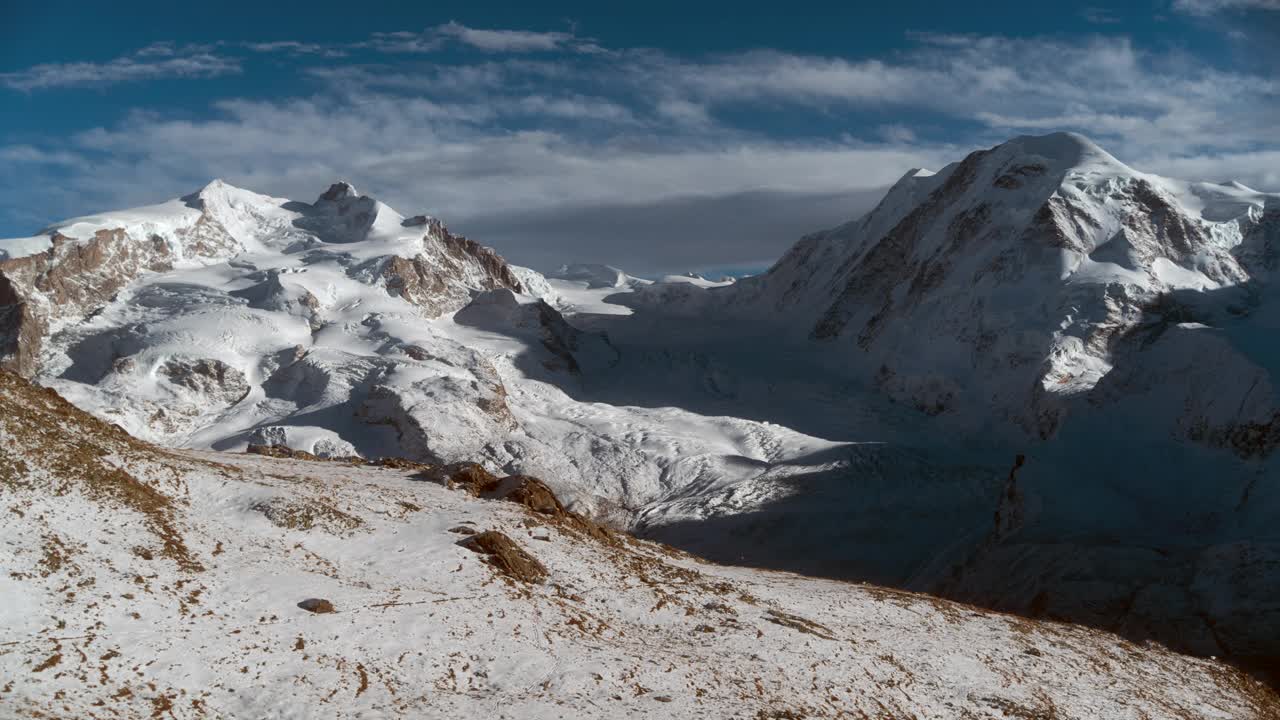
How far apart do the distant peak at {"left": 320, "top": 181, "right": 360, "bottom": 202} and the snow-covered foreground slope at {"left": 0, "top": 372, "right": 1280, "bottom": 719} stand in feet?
560

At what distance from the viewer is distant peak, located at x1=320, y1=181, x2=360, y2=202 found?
195500 mm

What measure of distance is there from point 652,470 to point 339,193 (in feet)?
348

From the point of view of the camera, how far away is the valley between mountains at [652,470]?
71.4ft

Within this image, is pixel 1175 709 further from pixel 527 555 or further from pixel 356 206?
pixel 356 206

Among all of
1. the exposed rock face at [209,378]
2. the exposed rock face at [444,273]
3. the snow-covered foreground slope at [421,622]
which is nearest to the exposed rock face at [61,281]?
the exposed rock face at [209,378]

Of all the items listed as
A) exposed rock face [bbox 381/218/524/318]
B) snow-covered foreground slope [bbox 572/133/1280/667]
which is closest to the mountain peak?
snow-covered foreground slope [bbox 572/133/1280/667]

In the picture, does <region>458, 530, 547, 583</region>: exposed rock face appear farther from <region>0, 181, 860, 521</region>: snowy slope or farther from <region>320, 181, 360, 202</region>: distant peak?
<region>320, 181, 360, 202</region>: distant peak

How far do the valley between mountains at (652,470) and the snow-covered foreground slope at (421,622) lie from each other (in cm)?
11

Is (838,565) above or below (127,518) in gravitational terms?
below

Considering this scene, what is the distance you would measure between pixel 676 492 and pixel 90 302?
8479 cm

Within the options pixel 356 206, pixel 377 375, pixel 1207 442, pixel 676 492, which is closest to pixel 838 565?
pixel 676 492

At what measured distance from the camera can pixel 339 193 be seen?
197 metres

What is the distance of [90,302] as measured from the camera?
143500 millimetres

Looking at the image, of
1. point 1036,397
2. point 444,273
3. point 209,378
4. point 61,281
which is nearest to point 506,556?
point 1036,397
